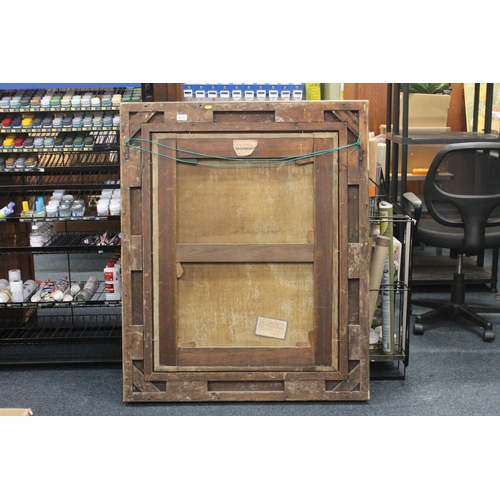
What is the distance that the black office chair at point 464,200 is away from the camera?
392 cm

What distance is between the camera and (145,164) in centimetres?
327

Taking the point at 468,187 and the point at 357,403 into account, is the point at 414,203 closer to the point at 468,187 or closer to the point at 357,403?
the point at 468,187

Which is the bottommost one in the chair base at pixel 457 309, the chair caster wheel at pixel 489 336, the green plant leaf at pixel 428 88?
the chair caster wheel at pixel 489 336

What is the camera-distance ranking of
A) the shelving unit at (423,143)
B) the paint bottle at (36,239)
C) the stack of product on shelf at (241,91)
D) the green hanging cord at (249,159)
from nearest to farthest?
the green hanging cord at (249,159), the paint bottle at (36,239), the stack of product on shelf at (241,91), the shelving unit at (423,143)

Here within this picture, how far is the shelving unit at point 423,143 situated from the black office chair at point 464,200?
1.81 feet

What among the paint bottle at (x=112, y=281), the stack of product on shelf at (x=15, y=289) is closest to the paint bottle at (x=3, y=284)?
the stack of product on shelf at (x=15, y=289)

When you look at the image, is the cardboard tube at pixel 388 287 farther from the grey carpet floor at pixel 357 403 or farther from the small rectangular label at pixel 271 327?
the small rectangular label at pixel 271 327

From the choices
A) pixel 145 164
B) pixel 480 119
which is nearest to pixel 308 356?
pixel 145 164

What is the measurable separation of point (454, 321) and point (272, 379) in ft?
5.59

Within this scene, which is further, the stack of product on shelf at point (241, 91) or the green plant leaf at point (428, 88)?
the green plant leaf at point (428, 88)
